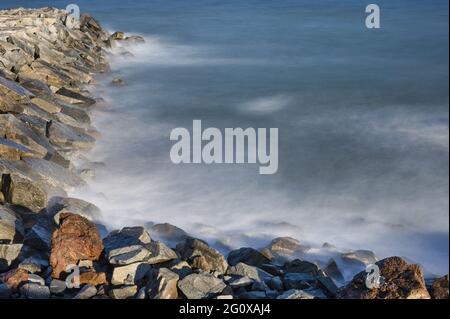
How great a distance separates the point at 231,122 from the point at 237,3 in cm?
1487

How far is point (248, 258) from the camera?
21.1 feet

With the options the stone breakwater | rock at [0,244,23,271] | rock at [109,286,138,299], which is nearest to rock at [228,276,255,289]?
the stone breakwater

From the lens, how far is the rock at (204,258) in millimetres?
5801

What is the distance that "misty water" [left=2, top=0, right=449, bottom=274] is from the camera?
7891 millimetres

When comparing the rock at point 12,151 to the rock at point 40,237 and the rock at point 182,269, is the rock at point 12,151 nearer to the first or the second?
the rock at point 40,237

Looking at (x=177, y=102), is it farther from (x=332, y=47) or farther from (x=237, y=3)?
(x=237, y=3)

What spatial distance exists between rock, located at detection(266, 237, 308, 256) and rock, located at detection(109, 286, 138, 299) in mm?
2370

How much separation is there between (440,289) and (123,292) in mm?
2790

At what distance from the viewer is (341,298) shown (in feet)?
16.8

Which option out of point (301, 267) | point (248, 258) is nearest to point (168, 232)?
point (248, 258)

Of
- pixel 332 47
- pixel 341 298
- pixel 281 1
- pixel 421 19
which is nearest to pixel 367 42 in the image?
pixel 332 47

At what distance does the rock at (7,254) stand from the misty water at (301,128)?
2.07m

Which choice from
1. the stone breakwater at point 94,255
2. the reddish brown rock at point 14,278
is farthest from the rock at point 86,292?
the reddish brown rock at point 14,278

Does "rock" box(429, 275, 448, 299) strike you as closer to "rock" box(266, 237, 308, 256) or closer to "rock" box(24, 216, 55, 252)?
"rock" box(266, 237, 308, 256)
